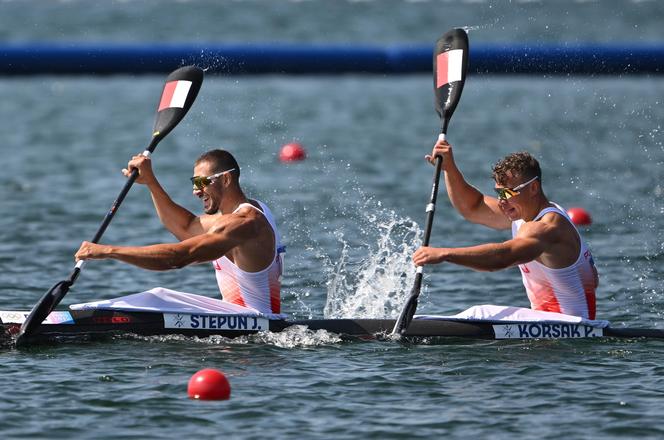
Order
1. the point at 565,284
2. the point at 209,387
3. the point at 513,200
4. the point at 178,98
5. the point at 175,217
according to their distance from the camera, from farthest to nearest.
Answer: the point at 178,98 → the point at 175,217 → the point at 565,284 → the point at 513,200 → the point at 209,387

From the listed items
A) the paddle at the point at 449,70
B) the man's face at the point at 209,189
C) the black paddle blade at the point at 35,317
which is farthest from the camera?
the paddle at the point at 449,70

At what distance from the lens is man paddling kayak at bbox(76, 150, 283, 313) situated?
903cm

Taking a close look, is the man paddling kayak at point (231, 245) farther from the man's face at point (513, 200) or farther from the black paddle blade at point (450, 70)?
the black paddle blade at point (450, 70)

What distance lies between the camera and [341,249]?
13.9 metres

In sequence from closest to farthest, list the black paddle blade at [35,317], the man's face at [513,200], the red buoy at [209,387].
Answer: the red buoy at [209,387] → the black paddle blade at [35,317] → the man's face at [513,200]

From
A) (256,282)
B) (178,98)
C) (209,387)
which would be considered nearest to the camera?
(209,387)

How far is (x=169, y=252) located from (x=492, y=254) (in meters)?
2.26

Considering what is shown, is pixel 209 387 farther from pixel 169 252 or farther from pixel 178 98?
pixel 178 98

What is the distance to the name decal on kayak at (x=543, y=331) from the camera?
934 centimetres

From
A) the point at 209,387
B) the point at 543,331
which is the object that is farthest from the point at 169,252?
the point at 543,331

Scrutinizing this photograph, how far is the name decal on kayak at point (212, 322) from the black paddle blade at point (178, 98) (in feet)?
7.23

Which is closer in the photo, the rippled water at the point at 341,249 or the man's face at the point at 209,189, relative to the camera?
the rippled water at the point at 341,249

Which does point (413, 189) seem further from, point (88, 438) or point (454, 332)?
point (88, 438)

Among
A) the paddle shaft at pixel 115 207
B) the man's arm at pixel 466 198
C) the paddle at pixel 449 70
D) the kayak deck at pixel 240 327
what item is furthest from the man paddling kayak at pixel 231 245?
the paddle at pixel 449 70
